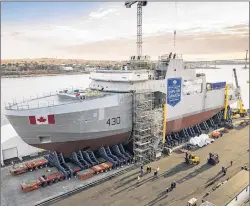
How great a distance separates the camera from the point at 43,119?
40.0ft

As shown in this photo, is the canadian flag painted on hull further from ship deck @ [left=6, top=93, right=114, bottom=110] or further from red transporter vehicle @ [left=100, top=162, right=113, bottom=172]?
red transporter vehicle @ [left=100, top=162, right=113, bottom=172]

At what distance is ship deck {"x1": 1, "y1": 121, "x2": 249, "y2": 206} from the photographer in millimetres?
10766

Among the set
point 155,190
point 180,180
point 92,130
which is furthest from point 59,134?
point 180,180

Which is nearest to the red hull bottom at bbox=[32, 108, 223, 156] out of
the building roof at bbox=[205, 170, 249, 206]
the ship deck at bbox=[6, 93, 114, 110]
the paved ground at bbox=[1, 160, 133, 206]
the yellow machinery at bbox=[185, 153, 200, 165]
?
the paved ground at bbox=[1, 160, 133, 206]

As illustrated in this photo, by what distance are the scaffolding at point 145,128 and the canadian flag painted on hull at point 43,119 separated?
4817 millimetres

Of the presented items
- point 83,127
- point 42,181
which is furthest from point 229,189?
point 42,181

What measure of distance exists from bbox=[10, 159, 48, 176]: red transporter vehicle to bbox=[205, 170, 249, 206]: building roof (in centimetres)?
889

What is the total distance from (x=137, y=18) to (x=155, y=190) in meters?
10.4

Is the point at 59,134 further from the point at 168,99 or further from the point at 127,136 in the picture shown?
the point at 168,99

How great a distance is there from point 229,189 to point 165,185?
2.88m

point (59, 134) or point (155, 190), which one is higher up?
point (59, 134)

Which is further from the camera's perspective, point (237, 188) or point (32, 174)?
point (32, 174)

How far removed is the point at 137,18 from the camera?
623 inches

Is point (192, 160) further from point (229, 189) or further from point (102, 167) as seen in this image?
point (102, 167)
